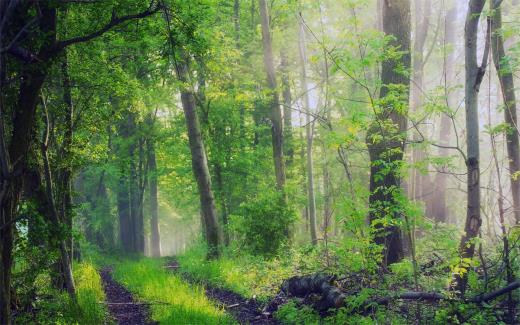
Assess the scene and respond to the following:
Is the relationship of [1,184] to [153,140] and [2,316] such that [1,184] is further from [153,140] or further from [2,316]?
[153,140]

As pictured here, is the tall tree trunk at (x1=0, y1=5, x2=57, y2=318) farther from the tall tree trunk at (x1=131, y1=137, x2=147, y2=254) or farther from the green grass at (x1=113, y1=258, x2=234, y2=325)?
the tall tree trunk at (x1=131, y1=137, x2=147, y2=254)

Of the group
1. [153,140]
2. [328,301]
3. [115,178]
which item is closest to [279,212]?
[328,301]

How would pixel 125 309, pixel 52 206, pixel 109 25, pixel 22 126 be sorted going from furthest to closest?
pixel 125 309 → pixel 52 206 → pixel 109 25 → pixel 22 126

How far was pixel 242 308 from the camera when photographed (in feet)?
23.4

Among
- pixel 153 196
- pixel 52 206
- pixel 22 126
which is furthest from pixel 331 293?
pixel 153 196

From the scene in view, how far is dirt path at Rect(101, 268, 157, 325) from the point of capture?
6293 mm

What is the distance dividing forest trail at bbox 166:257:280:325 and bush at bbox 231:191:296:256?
1.87 m

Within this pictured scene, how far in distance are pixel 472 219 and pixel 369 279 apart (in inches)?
63.9

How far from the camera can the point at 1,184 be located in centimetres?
378

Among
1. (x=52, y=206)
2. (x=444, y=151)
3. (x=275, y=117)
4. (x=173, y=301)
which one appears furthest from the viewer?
(x=444, y=151)

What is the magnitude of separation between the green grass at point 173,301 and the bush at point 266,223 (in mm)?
2650

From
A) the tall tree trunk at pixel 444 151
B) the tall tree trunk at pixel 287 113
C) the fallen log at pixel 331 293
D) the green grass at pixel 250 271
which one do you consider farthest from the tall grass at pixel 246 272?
the tall tree trunk at pixel 287 113

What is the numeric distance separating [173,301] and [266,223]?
4298 mm

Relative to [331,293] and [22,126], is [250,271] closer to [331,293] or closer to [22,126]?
[331,293]
